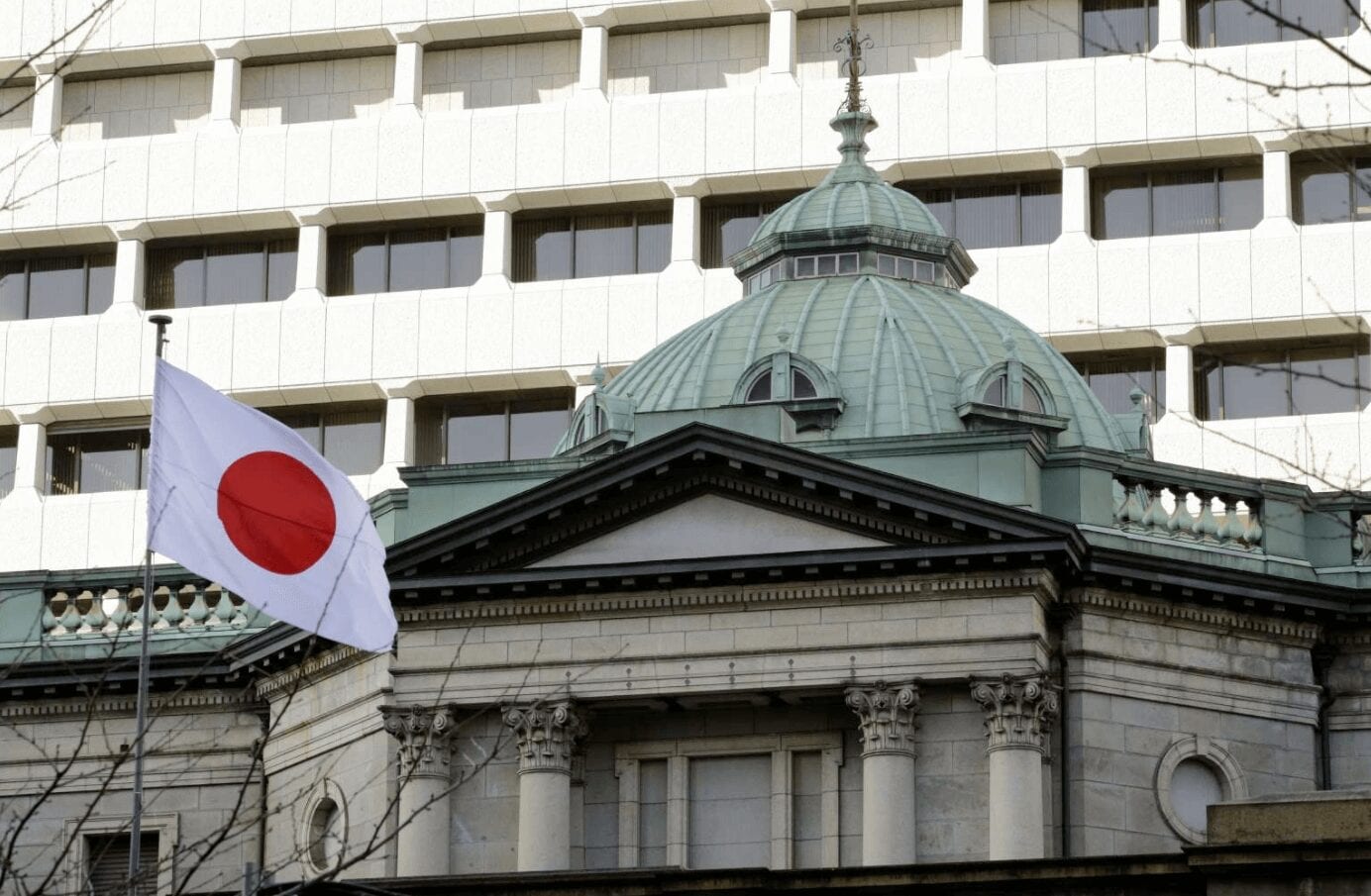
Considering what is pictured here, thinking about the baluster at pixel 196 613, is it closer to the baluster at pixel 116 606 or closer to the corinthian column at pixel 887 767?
the baluster at pixel 116 606

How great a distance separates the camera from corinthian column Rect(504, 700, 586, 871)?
4869cm

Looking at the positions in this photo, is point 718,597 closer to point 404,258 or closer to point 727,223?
point 727,223

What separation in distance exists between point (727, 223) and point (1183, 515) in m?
25.6

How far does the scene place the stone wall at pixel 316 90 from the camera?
257 feet

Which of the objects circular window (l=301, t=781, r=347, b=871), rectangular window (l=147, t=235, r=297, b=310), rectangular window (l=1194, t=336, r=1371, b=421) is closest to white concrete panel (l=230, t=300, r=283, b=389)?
rectangular window (l=147, t=235, r=297, b=310)

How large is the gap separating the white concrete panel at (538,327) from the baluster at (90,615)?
19.0 metres

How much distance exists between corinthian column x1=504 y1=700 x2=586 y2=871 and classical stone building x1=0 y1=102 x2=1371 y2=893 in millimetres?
41

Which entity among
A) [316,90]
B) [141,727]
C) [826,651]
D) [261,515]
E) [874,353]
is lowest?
[141,727]

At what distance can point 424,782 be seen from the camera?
163 feet

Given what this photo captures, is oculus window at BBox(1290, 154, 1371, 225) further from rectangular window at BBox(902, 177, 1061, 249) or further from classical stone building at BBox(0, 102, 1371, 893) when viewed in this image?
classical stone building at BBox(0, 102, 1371, 893)

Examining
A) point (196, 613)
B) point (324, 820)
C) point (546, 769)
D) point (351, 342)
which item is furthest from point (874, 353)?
point (351, 342)

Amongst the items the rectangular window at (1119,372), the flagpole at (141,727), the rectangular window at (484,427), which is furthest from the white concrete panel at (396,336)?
the flagpole at (141,727)

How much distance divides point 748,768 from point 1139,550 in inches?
236

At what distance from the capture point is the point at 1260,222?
71250 millimetres
